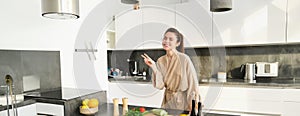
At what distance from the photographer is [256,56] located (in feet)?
8.77

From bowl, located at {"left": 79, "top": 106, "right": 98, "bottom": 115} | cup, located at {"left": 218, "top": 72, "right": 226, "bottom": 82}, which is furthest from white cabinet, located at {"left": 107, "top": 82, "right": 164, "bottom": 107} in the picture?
bowl, located at {"left": 79, "top": 106, "right": 98, "bottom": 115}

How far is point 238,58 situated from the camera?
2762 millimetres

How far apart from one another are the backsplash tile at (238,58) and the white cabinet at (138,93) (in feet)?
2.29

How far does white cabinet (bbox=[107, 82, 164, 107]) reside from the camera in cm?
270

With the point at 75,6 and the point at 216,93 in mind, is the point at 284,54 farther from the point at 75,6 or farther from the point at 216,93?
the point at 75,6

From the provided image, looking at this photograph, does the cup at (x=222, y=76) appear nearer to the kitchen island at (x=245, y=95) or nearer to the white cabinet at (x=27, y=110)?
the kitchen island at (x=245, y=95)

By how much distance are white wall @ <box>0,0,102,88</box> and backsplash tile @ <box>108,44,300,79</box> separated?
1.49 metres

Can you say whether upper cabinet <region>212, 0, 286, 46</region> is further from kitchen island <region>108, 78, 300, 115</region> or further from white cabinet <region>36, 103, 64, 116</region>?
white cabinet <region>36, 103, 64, 116</region>

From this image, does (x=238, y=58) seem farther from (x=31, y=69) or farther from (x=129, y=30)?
(x=31, y=69)

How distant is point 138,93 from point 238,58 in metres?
1.48

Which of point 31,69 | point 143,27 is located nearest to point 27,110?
point 31,69

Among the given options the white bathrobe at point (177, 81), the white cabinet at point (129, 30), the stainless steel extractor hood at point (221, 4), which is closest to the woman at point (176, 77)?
the white bathrobe at point (177, 81)

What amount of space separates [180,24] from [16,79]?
2.02 meters

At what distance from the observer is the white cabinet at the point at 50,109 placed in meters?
1.43
